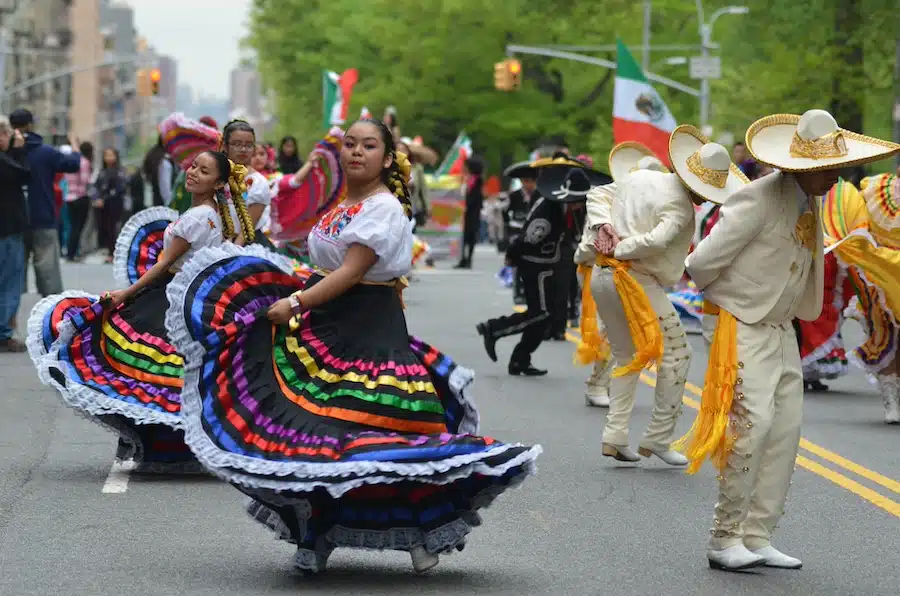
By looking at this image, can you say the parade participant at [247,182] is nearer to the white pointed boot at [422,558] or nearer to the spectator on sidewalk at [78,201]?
the white pointed boot at [422,558]

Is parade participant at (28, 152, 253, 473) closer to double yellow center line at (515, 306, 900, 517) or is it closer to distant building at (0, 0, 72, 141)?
double yellow center line at (515, 306, 900, 517)

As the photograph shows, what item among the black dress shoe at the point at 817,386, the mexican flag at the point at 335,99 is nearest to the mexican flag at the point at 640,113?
the black dress shoe at the point at 817,386

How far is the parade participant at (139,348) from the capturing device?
10008 mm

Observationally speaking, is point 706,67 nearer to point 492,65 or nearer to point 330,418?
point 492,65

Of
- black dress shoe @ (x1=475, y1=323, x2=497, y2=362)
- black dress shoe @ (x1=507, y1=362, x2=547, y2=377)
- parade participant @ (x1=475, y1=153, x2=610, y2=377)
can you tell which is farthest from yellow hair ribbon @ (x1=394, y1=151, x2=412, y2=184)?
black dress shoe @ (x1=507, y1=362, x2=547, y2=377)

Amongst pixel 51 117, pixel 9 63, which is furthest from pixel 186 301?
pixel 51 117

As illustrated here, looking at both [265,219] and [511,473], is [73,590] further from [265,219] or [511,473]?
[265,219]

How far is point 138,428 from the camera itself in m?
10.0

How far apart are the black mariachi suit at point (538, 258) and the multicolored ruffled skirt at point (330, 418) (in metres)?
8.39

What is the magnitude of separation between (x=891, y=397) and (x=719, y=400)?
230 inches

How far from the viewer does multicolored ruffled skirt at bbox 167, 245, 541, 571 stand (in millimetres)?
7020

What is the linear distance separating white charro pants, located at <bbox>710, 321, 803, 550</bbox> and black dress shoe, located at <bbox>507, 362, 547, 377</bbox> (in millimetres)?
8524

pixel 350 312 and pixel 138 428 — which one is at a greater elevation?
pixel 350 312

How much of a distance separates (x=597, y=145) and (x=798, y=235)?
5365cm
